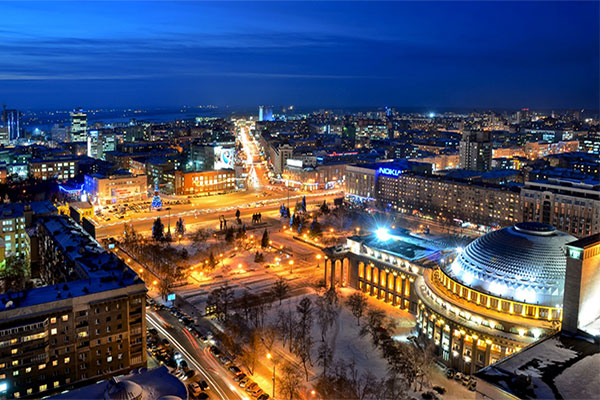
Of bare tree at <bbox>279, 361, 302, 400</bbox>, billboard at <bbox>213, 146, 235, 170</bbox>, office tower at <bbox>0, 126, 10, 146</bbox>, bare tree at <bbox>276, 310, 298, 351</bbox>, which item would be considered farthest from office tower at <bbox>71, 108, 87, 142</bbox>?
bare tree at <bbox>279, 361, 302, 400</bbox>

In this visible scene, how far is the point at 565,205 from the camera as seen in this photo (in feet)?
221

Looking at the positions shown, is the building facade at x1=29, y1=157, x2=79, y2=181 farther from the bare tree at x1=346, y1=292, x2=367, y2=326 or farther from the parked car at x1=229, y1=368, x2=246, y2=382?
the parked car at x1=229, y1=368, x2=246, y2=382

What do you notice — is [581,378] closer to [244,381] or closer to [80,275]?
[244,381]

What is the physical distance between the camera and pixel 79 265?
37250mm

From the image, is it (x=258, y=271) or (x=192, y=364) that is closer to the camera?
(x=192, y=364)

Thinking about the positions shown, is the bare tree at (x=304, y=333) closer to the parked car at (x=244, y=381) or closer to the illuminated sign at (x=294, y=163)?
the parked car at (x=244, y=381)

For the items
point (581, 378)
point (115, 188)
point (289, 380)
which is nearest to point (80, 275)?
point (289, 380)

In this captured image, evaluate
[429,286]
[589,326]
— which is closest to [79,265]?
[429,286]

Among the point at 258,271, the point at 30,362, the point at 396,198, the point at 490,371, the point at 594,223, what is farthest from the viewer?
the point at 396,198

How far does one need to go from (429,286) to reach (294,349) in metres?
11.8

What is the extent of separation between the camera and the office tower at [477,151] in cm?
11712

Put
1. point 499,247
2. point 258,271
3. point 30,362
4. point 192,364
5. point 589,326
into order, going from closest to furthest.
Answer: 1. point 30,362
2. point 589,326
3. point 192,364
4. point 499,247
5. point 258,271

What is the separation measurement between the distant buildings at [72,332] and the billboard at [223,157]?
265 feet

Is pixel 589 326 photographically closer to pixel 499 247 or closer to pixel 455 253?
pixel 499 247
